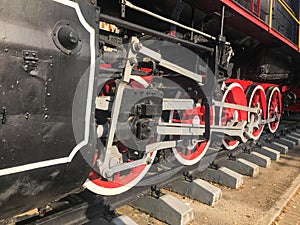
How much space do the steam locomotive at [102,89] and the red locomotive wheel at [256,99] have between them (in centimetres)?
27

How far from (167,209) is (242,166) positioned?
6.51 ft

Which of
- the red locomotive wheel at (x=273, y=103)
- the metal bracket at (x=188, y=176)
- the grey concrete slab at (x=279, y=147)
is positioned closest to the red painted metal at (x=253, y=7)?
the metal bracket at (x=188, y=176)

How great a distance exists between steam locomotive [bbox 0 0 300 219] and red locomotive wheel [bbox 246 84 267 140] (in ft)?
0.90

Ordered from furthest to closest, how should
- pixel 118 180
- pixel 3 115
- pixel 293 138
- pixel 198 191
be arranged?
pixel 293 138 → pixel 198 191 → pixel 118 180 → pixel 3 115

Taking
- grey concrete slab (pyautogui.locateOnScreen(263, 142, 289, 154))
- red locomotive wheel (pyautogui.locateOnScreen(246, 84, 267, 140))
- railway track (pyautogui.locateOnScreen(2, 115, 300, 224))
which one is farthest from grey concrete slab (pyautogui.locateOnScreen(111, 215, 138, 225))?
grey concrete slab (pyautogui.locateOnScreen(263, 142, 289, 154))

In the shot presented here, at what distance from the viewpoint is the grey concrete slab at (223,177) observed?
3631 mm

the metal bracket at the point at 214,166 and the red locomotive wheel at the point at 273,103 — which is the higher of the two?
the red locomotive wheel at the point at 273,103

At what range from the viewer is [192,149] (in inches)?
146

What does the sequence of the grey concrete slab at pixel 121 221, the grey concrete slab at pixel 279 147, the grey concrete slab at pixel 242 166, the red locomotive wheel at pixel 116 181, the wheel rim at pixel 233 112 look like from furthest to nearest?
the grey concrete slab at pixel 279 147 < the wheel rim at pixel 233 112 < the grey concrete slab at pixel 242 166 < the red locomotive wheel at pixel 116 181 < the grey concrete slab at pixel 121 221

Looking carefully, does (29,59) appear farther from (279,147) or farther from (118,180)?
(279,147)

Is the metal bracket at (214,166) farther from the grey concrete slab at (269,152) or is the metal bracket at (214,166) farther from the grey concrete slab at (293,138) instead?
the grey concrete slab at (293,138)

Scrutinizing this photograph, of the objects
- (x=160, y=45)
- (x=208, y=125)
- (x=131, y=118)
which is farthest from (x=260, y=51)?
(x=131, y=118)

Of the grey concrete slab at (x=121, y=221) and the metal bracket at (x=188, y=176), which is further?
the metal bracket at (x=188, y=176)

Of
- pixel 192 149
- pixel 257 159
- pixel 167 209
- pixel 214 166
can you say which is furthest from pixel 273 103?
pixel 167 209
